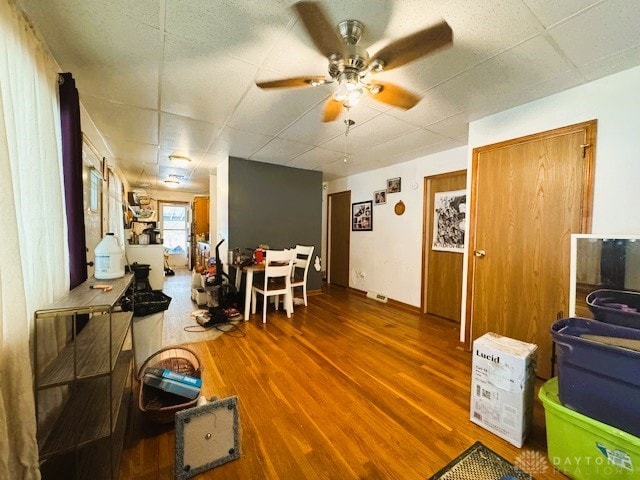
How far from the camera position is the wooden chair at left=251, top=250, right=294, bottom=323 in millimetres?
3314

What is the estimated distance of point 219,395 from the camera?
1.84m

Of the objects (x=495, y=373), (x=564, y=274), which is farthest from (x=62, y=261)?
(x=564, y=274)

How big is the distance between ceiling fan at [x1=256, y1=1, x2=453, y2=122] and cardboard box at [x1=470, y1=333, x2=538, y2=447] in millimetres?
1723

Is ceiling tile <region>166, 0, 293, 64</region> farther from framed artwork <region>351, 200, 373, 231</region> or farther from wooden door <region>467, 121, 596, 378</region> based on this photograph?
framed artwork <region>351, 200, 373, 231</region>

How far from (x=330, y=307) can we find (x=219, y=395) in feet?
7.80

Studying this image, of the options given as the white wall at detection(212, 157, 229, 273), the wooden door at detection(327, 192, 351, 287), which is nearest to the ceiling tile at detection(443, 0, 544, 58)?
the white wall at detection(212, 157, 229, 273)

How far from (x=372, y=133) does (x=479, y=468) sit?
2.87 meters

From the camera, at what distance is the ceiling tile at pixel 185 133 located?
264 cm

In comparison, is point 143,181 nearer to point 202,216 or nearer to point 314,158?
point 202,216

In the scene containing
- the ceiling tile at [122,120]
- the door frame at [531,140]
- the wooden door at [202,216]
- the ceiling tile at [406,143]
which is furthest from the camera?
the wooden door at [202,216]

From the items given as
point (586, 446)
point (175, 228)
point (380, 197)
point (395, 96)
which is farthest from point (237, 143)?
point (175, 228)

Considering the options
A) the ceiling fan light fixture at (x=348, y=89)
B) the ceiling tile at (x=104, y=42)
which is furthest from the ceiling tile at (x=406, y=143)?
the ceiling tile at (x=104, y=42)

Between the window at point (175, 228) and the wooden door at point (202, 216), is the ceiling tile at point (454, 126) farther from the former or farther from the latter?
the window at point (175, 228)

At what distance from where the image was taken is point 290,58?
5.36 ft
